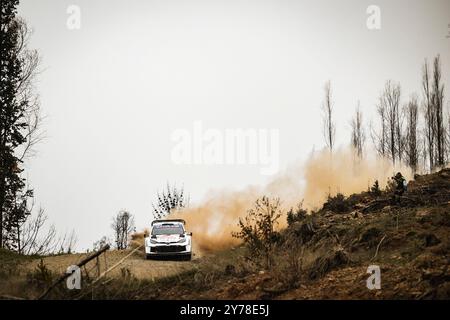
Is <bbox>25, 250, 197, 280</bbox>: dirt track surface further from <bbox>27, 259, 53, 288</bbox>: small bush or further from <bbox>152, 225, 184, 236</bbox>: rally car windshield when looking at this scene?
<bbox>152, 225, 184, 236</bbox>: rally car windshield

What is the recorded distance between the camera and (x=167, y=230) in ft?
72.2

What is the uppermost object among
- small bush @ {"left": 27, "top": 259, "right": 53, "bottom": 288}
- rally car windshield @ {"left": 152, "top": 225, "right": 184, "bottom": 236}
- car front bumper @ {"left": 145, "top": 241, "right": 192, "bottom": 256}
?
rally car windshield @ {"left": 152, "top": 225, "right": 184, "bottom": 236}

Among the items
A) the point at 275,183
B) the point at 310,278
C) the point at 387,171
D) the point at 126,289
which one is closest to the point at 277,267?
the point at 310,278

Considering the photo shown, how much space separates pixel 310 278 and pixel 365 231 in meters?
4.61

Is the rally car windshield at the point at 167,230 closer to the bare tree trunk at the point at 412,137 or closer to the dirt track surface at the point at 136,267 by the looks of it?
the dirt track surface at the point at 136,267

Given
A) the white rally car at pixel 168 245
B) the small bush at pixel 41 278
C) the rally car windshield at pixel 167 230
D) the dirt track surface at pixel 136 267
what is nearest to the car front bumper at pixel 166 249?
the white rally car at pixel 168 245

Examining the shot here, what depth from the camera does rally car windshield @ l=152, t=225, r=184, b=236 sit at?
21.9 m

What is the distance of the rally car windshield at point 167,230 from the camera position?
21906 mm

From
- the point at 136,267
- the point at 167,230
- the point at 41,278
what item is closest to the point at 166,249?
the point at 167,230

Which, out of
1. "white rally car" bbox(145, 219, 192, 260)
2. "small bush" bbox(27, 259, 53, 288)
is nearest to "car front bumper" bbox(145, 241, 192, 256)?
"white rally car" bbox(145, 219, 192, 260)

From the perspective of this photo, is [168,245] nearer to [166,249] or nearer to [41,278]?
[166,249]
